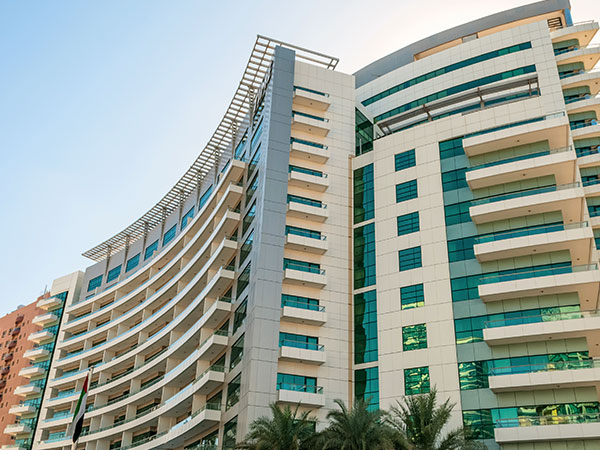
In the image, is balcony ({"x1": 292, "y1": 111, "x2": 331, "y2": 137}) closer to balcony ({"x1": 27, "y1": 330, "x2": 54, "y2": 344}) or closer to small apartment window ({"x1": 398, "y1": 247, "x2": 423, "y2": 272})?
small apartment window ({"x1": 398, "y1": 247, "x2": 423, "y2": 272})

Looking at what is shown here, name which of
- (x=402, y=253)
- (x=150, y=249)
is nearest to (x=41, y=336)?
(x=150, y=249)

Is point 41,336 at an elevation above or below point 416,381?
above

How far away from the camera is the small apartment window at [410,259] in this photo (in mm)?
54125

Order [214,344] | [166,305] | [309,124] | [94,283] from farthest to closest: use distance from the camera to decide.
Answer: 1. [94,283]
2. [166,305]
3. [309,124]
4. [214,344]

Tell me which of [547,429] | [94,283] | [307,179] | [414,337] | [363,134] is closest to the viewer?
[547,429]

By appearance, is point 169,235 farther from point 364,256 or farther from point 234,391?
point 234,391

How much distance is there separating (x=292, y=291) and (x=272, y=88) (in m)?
21.6

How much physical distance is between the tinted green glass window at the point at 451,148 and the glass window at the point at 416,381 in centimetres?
2023

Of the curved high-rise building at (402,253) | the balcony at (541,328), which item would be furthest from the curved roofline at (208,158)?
the balcony at (541,328)

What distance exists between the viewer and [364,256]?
5778cm

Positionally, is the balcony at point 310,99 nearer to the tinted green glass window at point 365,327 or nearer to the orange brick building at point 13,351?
the tinted green glass window at point 365,327

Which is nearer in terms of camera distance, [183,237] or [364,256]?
[364,256]

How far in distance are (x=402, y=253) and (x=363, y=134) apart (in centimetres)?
1874

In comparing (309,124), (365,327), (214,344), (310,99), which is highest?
(310,99)
